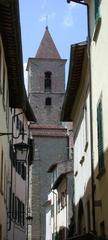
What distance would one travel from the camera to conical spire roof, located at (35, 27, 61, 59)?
308 ft

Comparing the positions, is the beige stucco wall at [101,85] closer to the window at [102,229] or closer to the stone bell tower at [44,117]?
the window at [102,229]

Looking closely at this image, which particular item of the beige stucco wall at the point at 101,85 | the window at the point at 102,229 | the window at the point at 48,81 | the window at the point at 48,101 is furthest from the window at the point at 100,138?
the window at the point at 48,81

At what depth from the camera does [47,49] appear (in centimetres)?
9438

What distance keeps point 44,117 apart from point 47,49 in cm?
1354

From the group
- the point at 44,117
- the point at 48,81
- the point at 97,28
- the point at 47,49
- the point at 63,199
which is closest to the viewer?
the point at 97,28

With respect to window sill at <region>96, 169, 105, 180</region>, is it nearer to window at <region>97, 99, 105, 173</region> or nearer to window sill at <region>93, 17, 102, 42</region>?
window at <region>97, 99, 105, 173</region>

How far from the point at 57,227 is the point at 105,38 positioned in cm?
3513

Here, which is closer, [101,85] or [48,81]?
[101,85]

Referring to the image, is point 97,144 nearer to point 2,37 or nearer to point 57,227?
point 2,37

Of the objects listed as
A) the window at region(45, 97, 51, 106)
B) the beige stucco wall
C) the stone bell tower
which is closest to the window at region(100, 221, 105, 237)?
the beige stucco wall

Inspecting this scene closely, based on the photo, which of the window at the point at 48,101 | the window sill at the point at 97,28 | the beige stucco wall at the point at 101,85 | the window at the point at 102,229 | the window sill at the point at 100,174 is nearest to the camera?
the beige stucco wall at the point at 101,85

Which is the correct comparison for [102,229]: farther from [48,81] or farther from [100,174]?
[48,81]

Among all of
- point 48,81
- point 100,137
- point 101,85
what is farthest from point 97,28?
point 48,81

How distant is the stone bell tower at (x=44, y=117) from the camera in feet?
237
